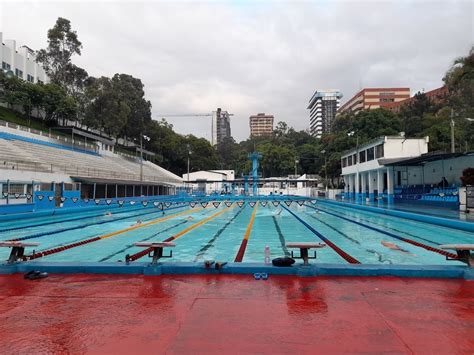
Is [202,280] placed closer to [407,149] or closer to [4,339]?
[4,339]

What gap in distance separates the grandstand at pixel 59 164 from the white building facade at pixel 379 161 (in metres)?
21.7

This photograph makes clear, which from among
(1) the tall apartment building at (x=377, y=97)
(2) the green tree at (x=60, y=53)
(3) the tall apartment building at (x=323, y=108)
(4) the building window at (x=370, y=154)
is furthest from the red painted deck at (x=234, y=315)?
(3) the tall apartment building at (x=323, y=108)

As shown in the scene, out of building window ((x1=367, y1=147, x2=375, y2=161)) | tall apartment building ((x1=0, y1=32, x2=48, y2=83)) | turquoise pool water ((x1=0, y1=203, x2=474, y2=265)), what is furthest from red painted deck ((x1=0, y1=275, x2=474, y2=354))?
tall apartment building ((x1=0, y1=32, x2=48, y2=83))

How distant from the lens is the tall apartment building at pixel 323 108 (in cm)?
15300

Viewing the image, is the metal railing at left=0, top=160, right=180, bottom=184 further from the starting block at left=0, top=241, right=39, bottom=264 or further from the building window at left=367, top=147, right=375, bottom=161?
the building window at left=367, top=147, right=375, bottom=161

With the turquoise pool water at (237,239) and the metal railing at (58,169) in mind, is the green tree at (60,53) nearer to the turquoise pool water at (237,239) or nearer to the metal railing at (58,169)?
the metal railing at (58,169)

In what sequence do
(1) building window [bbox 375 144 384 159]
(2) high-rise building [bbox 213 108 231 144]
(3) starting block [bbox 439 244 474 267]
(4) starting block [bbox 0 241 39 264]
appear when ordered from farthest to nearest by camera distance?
(2) high-rise building [bbox 213 108 231 144] < (1) building window [bbox 375 144 384 159] < (4) starting block [bbox 0 241 39 264] < (3) starting block [bbox 439 244 474 267]

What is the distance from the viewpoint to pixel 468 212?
52.8ft

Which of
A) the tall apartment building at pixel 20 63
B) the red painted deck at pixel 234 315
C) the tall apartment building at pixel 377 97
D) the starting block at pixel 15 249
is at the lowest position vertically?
the red painted deck at pixel 234 315

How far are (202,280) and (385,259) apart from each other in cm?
462

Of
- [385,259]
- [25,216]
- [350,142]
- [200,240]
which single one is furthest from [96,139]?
[385,259]

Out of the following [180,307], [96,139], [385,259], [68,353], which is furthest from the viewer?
[96,139]

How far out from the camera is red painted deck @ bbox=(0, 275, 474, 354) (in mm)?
3066

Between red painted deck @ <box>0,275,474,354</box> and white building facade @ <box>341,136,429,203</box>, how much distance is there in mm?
24388
